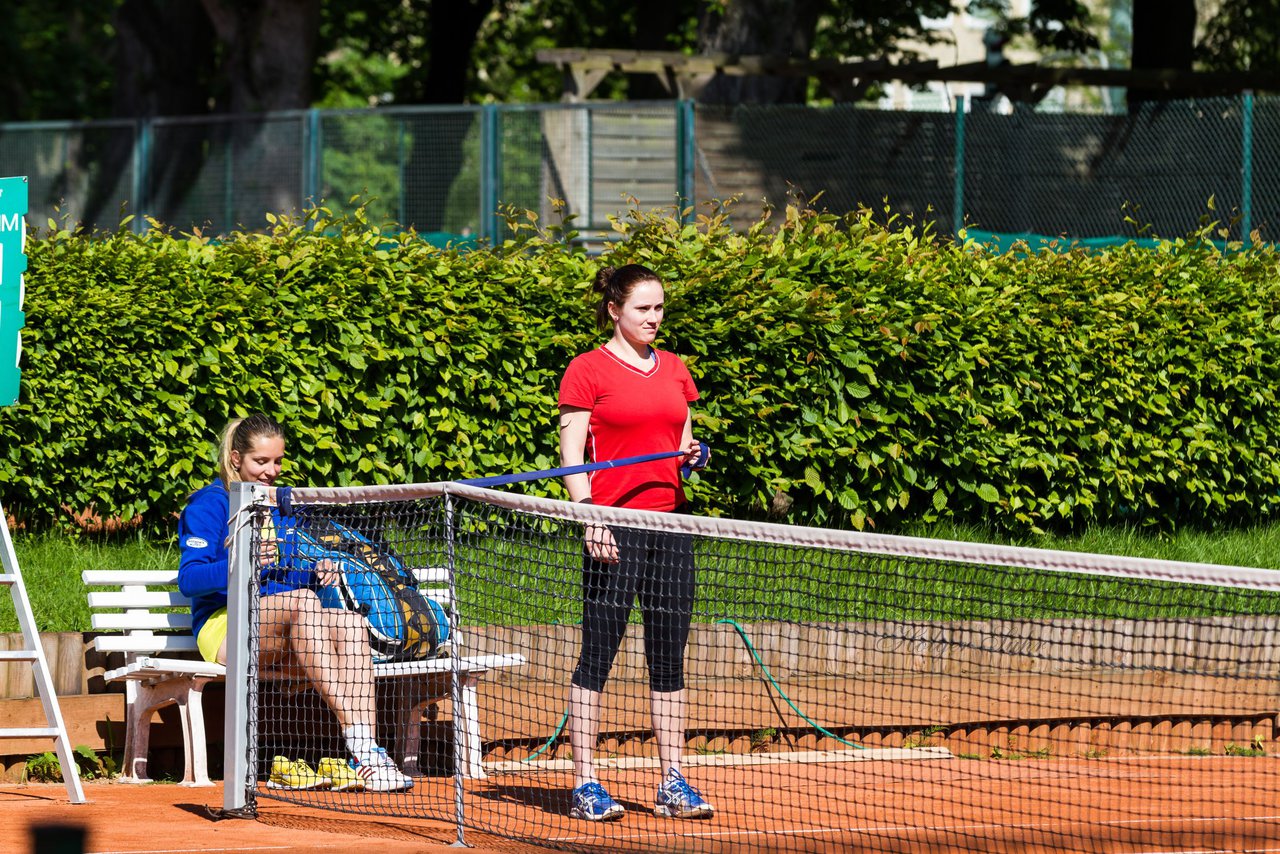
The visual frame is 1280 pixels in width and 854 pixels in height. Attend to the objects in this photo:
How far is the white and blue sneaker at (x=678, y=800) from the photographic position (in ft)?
20.0

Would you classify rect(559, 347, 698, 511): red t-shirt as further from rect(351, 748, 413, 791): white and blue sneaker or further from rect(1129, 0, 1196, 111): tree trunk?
rect(1129, 0, 1196, 111): tree trunk

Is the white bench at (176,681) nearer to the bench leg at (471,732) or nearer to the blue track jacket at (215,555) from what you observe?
the bench leg at (471,732)

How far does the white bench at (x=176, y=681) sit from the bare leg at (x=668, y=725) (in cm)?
90

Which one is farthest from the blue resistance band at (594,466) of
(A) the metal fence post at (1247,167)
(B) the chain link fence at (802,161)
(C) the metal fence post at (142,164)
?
(C) the metal fence post at (142,164)

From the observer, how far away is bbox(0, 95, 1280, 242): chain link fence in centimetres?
1612

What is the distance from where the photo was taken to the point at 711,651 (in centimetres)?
787

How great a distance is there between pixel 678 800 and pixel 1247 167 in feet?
37.4

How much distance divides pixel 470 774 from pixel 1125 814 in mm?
2552

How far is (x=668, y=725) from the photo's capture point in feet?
20.3

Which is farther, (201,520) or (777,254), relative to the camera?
(777,254)

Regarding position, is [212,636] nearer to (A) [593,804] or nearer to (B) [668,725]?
(A) [593,804]

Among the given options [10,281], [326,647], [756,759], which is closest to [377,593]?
[326,647]

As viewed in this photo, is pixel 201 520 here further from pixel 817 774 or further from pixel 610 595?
pixel 817 774

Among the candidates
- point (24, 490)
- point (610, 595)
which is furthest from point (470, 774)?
point (24, 490)
